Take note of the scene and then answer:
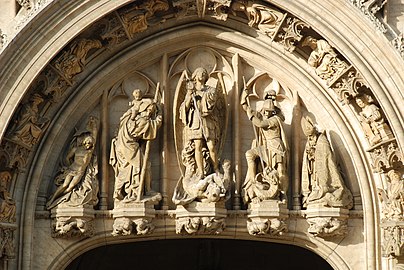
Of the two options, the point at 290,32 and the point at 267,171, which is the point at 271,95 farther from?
the point at 267,171

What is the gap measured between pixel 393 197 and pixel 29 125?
4255mm

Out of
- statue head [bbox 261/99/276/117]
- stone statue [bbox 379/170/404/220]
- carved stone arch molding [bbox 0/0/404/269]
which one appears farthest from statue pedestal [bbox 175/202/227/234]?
stone statue [bbox 379/170/404/220]

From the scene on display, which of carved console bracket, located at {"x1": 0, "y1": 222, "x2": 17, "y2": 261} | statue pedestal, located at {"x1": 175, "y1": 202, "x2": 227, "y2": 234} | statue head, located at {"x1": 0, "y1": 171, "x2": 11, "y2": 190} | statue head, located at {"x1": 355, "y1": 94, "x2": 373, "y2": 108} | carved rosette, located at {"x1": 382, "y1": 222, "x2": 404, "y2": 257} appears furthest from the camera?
statue pedestal, located at {"x1": 175, "y1": 202, "x2": 227, "y2": 234}

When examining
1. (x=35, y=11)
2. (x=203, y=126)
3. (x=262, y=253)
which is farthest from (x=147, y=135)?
(x=262, y=253)

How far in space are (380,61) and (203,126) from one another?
2200 millimetres

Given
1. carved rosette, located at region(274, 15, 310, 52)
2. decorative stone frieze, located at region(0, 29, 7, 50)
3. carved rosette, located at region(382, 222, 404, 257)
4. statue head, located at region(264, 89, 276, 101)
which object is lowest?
carved rosette, located at region(382, 222, 404, 257)

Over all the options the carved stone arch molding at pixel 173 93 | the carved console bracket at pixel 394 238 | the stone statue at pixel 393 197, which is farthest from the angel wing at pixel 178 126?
the carved console bracket at pixel 394 238

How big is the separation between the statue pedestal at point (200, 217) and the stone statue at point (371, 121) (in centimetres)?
190

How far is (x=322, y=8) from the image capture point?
17.4 meters

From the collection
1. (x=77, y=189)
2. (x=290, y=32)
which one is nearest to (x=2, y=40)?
(x=77, y=189)

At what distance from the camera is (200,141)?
58.4ft

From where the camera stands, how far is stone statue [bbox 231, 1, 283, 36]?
1773 cm

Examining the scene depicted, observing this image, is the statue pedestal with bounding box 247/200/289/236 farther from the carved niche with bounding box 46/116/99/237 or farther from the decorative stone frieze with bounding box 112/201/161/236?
the carved niche with bounding box 46/116/99/237

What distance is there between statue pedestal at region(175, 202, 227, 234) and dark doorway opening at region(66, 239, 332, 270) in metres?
3.73
